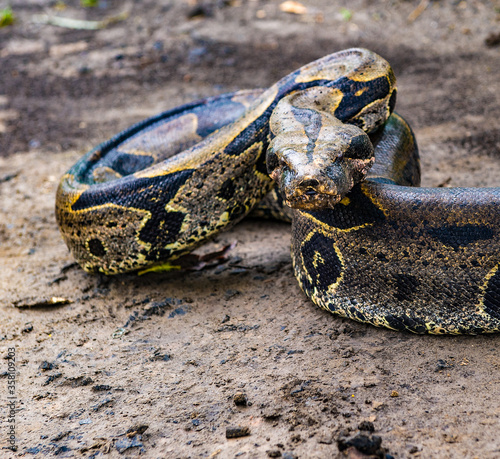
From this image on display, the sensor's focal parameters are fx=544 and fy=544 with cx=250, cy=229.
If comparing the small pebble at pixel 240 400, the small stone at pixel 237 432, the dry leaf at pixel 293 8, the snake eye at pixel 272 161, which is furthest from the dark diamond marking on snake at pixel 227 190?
the dry leaf at pixel 293 8

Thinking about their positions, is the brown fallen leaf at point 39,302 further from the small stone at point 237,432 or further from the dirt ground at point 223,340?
the small stone at point 237,432

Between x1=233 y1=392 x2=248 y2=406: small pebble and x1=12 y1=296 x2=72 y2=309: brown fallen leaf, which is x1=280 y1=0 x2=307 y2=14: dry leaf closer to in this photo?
x1=12 y1=296 x2=72 y2=309: brown fallen leaf

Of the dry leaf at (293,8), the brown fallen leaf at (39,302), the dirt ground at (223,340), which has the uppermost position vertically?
the dry leaf at (293,8)

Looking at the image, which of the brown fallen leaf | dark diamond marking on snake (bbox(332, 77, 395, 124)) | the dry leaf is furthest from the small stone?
the dry leaf

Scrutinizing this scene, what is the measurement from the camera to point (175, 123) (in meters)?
6.25

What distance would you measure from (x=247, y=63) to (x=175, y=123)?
4.84 meters

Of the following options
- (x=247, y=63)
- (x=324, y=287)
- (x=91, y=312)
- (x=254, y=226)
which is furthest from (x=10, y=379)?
(x=247, y=63)

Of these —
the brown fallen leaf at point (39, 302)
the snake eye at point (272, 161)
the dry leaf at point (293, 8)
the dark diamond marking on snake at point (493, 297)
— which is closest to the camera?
the dark diamond marking on snake at point (493, 297)

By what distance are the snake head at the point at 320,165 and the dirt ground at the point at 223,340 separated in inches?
44.6

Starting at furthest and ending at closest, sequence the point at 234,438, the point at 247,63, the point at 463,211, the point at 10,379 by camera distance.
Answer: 1. the point at 247,63
2. the point at 10,379
3. the point at 463,211
4. the point at 234,438

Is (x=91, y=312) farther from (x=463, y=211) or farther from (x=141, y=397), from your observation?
(x=463, y=211)

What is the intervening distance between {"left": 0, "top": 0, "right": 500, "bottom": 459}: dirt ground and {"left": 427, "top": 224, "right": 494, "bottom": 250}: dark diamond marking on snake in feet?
2.26

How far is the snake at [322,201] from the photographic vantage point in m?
3.63

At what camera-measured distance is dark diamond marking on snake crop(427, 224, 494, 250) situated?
11.7 feet
